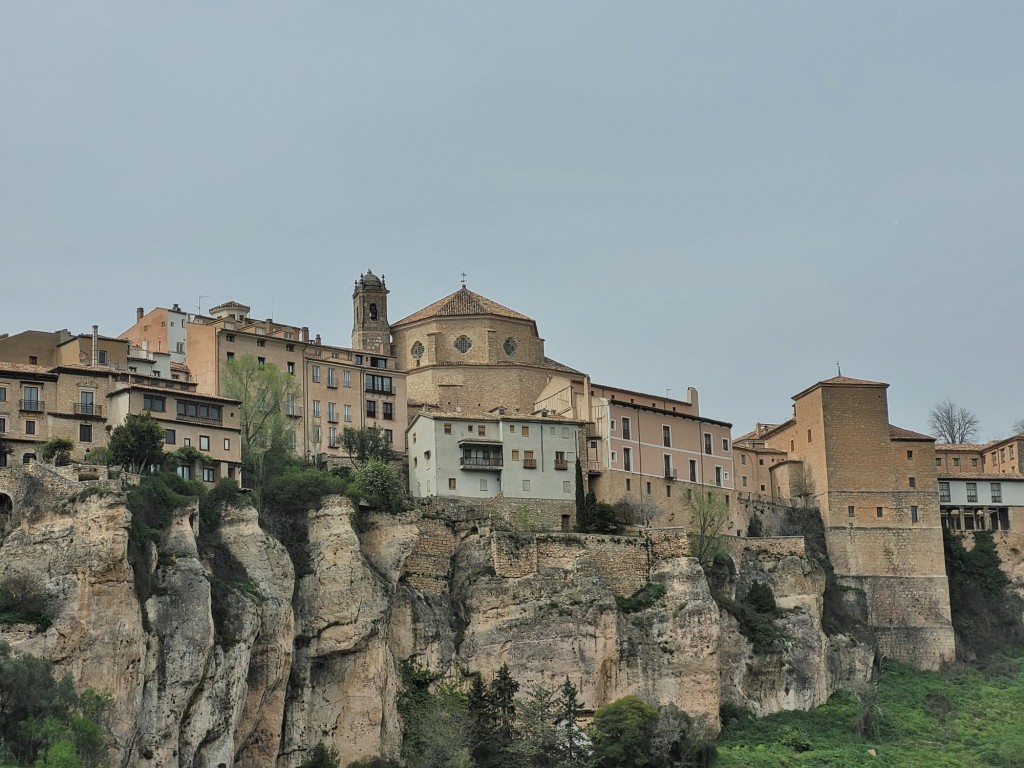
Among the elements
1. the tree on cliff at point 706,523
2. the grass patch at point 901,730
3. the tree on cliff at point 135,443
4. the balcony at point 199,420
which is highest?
the balcony at point 199,420

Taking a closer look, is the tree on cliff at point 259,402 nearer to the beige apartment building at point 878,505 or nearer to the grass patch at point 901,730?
the grass patch at point 901,730

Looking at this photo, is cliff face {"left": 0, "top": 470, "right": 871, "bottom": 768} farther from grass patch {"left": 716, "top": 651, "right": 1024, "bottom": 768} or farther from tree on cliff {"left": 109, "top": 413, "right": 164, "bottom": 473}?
tree on cliff {"left": 109, "top": 413, "right": 164, "bottom": 473}

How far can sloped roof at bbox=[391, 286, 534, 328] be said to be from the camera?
95812 millimetres

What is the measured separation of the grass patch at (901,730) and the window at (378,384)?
73.7ft

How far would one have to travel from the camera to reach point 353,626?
72.4 meters

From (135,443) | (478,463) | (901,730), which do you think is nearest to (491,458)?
(478,463)

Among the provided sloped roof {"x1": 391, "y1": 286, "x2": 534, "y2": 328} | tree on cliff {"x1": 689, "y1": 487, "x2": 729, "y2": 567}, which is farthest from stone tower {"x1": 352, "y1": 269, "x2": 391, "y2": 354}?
tree on cliff {"x1": 689, "y1": 487, "x2": 729, "y2": 567}

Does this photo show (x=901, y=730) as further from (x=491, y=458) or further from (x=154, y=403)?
(x=154, y=403)

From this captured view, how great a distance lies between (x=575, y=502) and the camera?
278 feet

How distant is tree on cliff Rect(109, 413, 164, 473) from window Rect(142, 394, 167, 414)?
339cm

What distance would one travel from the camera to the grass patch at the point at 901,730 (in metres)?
77.9

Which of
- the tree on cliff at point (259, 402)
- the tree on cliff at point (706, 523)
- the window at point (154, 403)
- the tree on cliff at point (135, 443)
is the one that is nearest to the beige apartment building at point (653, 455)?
the tree on cliff at point (706, 523)

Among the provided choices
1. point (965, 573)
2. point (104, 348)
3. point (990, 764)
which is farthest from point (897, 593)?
point (104, 348)

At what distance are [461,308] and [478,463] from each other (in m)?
14.4
